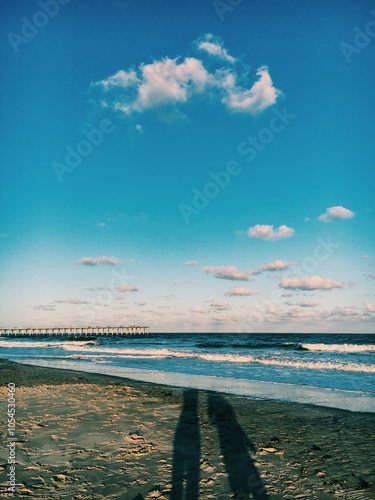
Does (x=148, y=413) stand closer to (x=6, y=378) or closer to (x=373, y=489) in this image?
(x=373, y=489)

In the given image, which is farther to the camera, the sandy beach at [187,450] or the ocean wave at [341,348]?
the ocean wave at [341,348]

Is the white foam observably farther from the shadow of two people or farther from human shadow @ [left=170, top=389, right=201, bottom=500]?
human shadow @ [left=170, top=389, right=201, bottom=500]

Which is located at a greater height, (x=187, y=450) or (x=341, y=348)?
(x=187, y=450)

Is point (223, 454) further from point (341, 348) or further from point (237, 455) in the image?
point (341, 348)

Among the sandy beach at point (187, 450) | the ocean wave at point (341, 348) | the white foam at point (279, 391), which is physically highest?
the sandy beach at point (187, 450)

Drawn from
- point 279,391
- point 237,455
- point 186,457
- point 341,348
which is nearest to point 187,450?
point 186,457

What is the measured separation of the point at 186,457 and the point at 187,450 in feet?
1.25

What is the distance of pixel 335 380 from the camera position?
16812mm

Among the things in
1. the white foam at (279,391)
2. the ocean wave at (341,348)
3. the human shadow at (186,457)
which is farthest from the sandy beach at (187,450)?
the ocean wave at (341,348)

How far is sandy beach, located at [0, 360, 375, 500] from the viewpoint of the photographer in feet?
15.9

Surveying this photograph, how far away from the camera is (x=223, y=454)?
20.4 ft

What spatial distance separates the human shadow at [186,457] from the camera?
4730mm

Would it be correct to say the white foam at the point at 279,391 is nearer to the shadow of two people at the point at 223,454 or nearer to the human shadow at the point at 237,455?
the human shadow at the point at 237,455

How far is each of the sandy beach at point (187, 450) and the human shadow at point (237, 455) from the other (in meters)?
0.02
